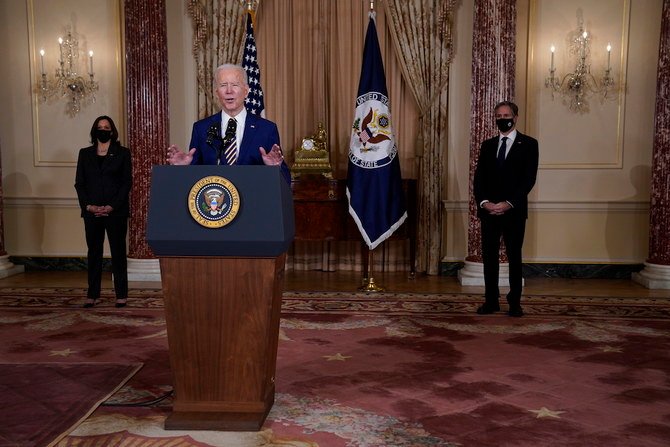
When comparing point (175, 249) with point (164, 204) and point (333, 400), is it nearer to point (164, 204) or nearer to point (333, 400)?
point (164, 204)

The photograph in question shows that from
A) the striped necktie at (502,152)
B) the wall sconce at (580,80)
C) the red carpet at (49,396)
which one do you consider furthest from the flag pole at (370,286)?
the red carpet at (49,396)

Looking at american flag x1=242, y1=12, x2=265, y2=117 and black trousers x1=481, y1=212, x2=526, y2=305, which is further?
american flag x1=242, y1=12, x2=265, y2=117

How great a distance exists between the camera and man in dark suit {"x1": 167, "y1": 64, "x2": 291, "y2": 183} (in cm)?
267

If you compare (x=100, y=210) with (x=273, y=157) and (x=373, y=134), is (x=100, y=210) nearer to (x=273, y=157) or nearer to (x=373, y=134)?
(x=373, y=134)

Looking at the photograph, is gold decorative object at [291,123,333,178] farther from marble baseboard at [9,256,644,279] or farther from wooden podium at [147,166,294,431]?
wooden podium at [147,166,294,431]

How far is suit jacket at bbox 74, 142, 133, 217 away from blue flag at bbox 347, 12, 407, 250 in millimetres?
2282

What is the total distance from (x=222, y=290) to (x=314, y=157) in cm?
462

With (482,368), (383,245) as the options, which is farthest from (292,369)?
(383,245)

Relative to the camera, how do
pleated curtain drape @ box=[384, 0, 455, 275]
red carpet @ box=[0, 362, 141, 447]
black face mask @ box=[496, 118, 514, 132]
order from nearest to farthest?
red carpet @ box=[0, 362, 141, 447], black face mask @ box=[496, 118, 514, 132], pleated curtain drape @ box=[384, 0, 455, 275]

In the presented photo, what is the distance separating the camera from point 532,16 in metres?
7.02

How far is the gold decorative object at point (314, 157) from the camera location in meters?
6.95

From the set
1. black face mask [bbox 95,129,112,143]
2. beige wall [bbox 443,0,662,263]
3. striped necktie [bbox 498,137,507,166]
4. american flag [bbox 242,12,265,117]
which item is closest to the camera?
striped necktie [bbox 498,137,507,166]

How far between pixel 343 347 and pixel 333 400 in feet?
3.32

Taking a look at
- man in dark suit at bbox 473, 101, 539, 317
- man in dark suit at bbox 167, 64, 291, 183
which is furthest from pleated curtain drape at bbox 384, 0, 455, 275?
man in dark suit at bbox 167, 64, 291, 183
